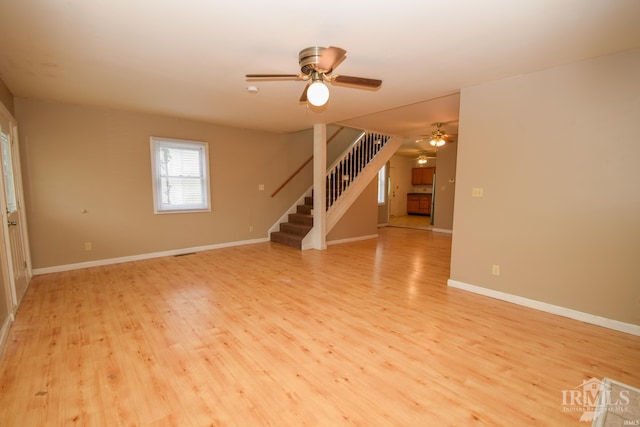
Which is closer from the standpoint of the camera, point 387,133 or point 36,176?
point 36,176

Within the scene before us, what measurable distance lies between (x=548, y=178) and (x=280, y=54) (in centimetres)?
290

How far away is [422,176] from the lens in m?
11.7

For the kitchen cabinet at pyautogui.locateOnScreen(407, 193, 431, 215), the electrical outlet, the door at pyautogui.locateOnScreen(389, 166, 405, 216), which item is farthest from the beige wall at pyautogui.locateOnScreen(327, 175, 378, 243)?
the kitchen cabinet at pyautogui.locateOnScreen(407, 193, 431, 215)

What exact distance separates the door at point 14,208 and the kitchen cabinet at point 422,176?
449 inches

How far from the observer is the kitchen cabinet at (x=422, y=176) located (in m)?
11.4

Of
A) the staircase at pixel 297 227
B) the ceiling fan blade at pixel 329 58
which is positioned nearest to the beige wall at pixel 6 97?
the ceiling fan blade at pixel 329 58

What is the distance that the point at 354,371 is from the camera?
1970 millimetres

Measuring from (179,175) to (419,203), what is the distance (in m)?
9.24

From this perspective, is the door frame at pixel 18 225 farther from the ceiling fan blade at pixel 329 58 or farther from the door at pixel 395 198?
the door at pixel 395 198

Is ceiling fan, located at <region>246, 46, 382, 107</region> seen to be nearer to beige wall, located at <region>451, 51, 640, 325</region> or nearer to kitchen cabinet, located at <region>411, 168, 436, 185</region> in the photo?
beige wall, located at <region>451, 51, 640, 325</region>

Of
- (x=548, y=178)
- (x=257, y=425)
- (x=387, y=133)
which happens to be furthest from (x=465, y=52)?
(x=387, y=133)

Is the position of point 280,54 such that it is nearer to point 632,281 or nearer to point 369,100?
point 369,100

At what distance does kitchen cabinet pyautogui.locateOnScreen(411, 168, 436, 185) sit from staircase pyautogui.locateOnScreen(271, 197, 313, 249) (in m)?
6.54
